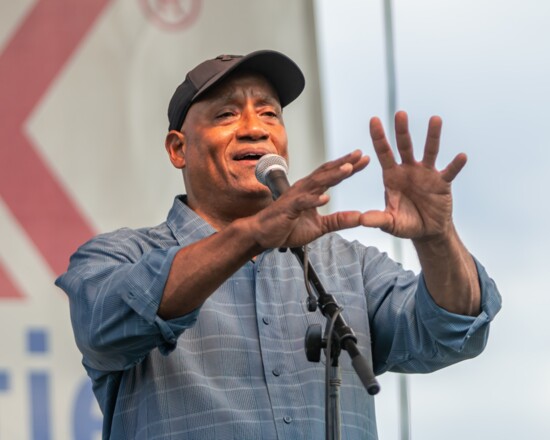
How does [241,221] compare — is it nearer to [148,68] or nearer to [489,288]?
[489,288]

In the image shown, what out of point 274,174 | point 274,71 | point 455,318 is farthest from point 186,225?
point 455,318

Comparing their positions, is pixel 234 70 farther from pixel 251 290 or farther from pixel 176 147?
pixel 251 290

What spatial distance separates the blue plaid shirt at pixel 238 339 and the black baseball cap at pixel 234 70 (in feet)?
1.25

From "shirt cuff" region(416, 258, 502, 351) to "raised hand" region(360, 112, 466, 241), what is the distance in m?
0.19

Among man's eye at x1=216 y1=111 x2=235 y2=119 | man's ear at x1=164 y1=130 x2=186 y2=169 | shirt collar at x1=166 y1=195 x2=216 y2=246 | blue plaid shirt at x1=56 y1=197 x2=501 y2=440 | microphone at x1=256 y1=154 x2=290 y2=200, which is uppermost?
man's eye at x1=216 y1=111 x2=235 y2=119

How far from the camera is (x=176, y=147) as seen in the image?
10.1 feet

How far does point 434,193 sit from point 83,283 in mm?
779

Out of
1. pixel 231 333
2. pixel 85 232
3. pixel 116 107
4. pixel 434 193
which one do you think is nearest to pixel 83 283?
pixel 231 333

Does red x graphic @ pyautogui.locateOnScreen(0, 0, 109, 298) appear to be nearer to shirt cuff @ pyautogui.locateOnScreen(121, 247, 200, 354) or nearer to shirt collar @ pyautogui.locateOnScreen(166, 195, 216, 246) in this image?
shirt collar @ pyautogui.locateOnScreen(166, 195, 216, 246)

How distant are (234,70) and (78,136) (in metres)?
0.82

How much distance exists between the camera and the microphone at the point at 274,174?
7.40 feet

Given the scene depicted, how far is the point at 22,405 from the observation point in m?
3.26

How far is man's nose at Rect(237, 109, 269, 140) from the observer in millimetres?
2830

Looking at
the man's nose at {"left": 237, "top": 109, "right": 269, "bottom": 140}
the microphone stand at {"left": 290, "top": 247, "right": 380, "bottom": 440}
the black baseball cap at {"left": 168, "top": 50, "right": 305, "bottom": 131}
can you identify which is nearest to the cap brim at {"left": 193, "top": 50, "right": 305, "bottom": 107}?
the black baseball cap at {"left": 168, "top": 50, "right": 305, "bottom": 131}
